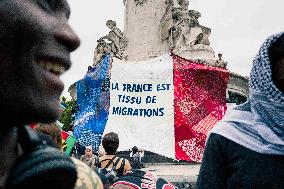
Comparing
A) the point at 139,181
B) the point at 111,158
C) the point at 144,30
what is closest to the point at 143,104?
the point at 111,158

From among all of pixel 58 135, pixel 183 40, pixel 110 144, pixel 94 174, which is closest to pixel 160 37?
pixel 183 40

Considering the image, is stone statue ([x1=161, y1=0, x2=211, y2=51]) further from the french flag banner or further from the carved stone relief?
the french flag banner

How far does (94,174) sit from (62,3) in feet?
1.38

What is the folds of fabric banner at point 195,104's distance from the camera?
631 cm

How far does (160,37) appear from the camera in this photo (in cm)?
2150

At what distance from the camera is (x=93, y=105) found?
23.1 ft

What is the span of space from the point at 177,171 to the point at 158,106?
5721mm

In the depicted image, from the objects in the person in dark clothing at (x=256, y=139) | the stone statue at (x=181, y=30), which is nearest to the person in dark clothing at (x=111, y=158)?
the person in dark clothing at (x=256, y=139)

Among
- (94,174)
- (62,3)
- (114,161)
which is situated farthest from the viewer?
(114,161)

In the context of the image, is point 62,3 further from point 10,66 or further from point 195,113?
point 195,113

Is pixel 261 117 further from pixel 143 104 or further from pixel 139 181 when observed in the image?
pixel 143 104

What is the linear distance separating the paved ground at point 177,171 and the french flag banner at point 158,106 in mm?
2602

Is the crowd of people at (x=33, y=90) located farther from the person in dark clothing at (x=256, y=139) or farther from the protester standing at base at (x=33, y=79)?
the person in dark clothing at (x=256, y=139)

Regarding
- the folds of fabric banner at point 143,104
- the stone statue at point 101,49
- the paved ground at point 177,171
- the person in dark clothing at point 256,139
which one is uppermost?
the stone statue at point 101,49
